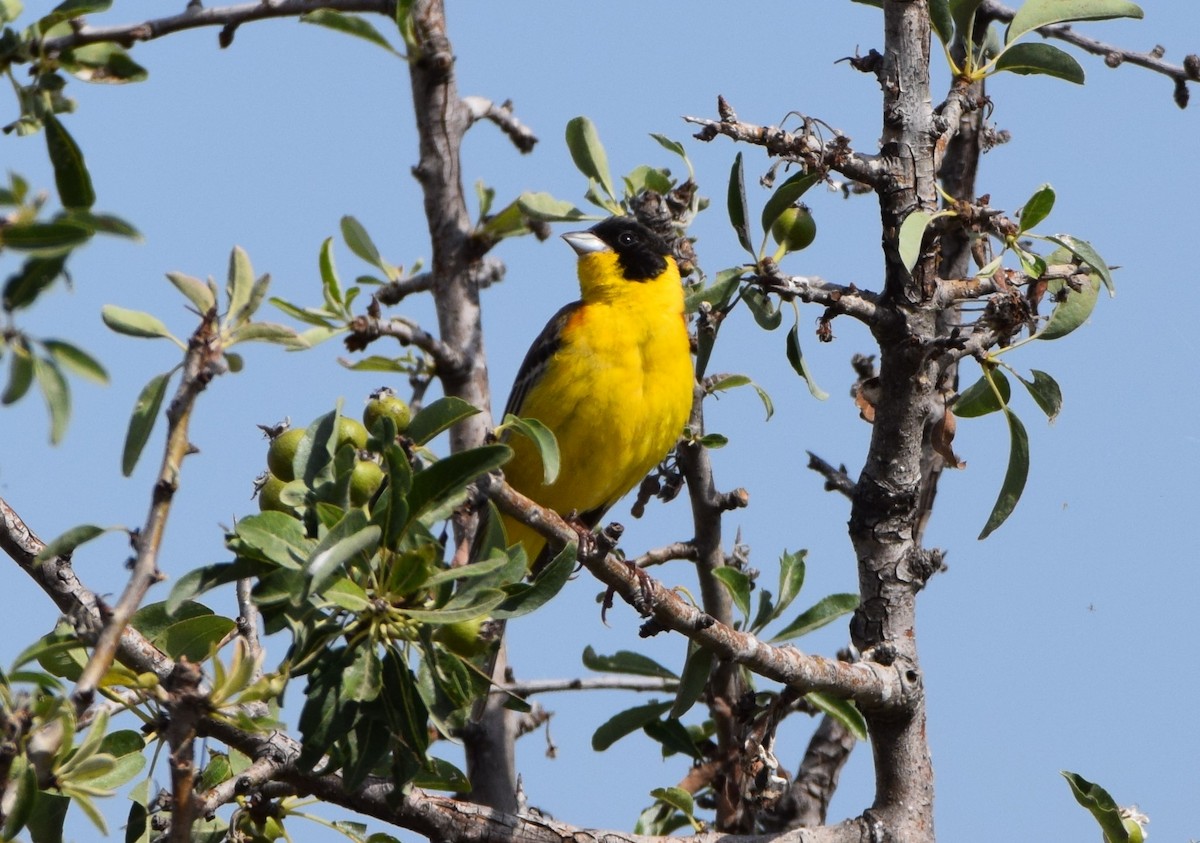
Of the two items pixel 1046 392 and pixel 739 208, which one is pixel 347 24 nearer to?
pixel 739 208

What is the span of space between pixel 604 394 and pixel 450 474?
8.76 ft

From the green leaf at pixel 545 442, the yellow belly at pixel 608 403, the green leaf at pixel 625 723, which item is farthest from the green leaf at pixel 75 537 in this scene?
the yellow belly at pixel 608 403

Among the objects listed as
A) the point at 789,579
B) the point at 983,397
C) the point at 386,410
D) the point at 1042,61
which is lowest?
the point at 386,410

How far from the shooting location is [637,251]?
609 centimetres

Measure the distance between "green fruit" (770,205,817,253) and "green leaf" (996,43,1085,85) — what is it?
646mm

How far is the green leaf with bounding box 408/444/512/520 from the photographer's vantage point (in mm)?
2549

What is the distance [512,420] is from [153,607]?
0.87m

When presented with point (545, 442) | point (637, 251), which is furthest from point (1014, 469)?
point (637, 251)

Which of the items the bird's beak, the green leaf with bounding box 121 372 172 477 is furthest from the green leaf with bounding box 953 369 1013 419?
the bird's beak

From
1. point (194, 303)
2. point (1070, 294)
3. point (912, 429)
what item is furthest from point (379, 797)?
point (1070, 294)

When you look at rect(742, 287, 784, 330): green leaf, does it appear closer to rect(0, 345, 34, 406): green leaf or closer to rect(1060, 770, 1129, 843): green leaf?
rect(1060, 770, 1129, 843): green leaf

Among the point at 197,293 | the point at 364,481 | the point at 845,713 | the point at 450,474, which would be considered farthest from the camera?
the point at 845,713

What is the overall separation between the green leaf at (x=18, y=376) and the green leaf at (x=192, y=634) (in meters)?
1.09

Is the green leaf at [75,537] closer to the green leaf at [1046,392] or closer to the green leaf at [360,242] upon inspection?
the green leaf at [1046,392]
